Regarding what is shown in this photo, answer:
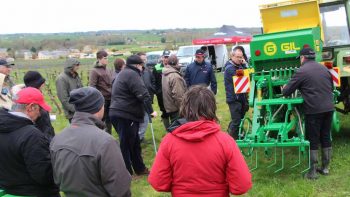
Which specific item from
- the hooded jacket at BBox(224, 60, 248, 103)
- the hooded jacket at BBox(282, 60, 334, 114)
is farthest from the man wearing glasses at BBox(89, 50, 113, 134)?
the hooded jacket at BBox(282, 60, 334, 114)

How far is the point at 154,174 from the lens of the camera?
112 inches

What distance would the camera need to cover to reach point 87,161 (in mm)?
2758

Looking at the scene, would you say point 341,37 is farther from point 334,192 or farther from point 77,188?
point 77,188

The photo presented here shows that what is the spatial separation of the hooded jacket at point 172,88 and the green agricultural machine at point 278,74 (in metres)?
1.36

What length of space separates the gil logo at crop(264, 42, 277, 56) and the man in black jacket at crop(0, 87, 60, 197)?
4251 mm

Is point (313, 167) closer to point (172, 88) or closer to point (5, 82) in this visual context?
point (172, 88)

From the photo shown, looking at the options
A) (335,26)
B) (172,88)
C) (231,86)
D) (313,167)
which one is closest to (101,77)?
(172,88)

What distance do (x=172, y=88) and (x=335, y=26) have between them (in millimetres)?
3167

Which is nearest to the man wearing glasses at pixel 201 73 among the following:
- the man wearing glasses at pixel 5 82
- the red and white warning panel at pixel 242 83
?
the red and white warning panel at pixel 242 83

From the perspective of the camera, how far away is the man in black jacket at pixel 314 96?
5320mm

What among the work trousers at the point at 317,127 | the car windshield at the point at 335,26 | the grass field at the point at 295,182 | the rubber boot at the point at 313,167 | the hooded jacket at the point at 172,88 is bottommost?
the grass field at the point at 295,182

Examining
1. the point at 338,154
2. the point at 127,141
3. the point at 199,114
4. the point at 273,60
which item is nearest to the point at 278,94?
the point at 273,60

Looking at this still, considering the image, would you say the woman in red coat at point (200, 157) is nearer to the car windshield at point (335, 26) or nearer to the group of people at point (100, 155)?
the group of people at point (100, 155)

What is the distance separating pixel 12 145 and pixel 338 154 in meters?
5.11
